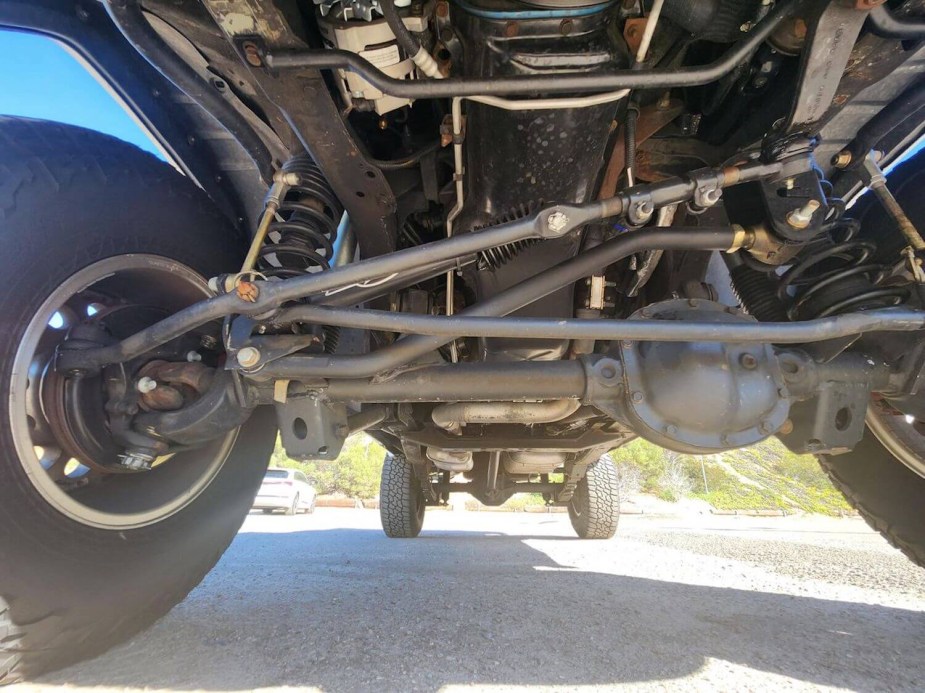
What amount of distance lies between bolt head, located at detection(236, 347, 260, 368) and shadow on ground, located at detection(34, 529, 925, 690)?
1.93 feet

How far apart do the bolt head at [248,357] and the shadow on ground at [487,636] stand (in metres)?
0.59

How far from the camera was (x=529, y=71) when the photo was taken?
824mm

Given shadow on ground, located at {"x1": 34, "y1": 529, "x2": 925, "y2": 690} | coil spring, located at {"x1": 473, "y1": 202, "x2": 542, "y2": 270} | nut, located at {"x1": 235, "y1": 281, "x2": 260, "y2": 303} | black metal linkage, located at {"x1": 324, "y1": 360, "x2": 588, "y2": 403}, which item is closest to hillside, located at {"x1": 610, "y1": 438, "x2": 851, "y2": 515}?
shadow on ground, located at {"x1": 34, "y1": 529, "x2": 925, "y2": 690}

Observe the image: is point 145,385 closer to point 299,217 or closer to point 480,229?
point 299,217

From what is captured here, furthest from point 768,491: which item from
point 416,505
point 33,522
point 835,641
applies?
point 33,522

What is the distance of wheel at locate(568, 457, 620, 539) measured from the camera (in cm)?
373


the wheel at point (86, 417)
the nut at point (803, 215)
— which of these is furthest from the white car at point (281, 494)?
the nut at point (803, 215)

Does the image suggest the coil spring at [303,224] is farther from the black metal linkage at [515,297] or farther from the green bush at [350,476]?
the green bush at [350,476]

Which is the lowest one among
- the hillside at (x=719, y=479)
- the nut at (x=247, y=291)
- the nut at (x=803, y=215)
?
the nut at (x=247, y=291)

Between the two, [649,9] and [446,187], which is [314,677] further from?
[649,9]

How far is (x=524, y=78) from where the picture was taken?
77 centimetres

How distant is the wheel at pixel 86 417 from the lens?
0.89 meters

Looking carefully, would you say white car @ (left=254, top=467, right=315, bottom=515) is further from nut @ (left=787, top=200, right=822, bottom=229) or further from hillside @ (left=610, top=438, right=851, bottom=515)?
hillside @ (left=610, top=438, right=851, bottom=515)

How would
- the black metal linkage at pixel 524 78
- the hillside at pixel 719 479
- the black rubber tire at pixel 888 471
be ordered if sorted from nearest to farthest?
the black metal linkage at pixel 524 78, the black rubber tire at pixel 888 471, the hillside at pixel 719 479
